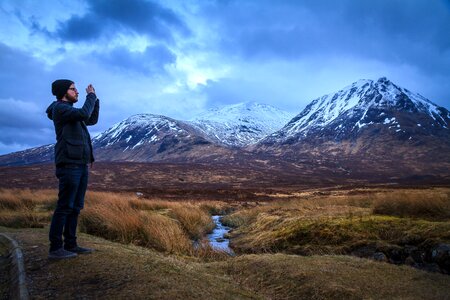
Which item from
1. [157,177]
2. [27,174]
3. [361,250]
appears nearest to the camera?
[361,250]

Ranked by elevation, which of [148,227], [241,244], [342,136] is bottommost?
[241,244]

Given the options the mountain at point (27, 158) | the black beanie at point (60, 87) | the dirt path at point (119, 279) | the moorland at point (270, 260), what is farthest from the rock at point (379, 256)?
the mountain at point (27, 158)

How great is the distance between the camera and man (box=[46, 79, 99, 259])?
553 cm

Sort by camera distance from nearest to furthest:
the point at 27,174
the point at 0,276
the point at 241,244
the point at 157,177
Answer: the point at 0,276, the point at 241,244, the point at 27,174, the point at 157,177

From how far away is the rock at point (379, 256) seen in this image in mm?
6832

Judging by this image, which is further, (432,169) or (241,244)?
(432,169)

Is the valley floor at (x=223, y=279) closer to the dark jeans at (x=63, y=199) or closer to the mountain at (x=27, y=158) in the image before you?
the dark jeans at (x=63, y=199)

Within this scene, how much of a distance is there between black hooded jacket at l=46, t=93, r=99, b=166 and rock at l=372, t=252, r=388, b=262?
17.9 ft

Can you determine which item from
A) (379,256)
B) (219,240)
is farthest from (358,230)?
(219,240)

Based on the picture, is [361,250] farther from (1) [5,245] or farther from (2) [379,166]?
(2) [379,166]

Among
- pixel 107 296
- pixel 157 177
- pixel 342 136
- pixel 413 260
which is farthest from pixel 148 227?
pixel 342 136

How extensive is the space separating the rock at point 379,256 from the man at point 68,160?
5.13m

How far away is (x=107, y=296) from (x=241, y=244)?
6.60 metres

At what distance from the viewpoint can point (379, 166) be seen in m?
116
